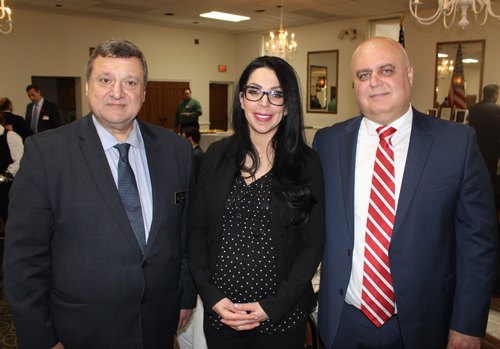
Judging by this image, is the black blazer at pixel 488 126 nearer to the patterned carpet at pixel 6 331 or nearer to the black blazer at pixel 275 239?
the black blazer at pixel 275 239

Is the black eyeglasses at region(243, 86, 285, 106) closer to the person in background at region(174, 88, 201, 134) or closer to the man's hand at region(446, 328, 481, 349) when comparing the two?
the man's hand at region(446, 328, 481, 349)

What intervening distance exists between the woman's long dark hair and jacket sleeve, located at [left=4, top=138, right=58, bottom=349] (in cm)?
85

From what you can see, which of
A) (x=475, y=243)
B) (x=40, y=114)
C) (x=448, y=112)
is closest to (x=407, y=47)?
(x=448, y=112)

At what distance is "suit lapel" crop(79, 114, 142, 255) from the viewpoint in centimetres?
158

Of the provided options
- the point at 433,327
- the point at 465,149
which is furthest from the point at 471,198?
the point at 433,327

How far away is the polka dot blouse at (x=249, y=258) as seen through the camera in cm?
167

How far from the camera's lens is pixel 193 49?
13008 mm

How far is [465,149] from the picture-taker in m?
1.64

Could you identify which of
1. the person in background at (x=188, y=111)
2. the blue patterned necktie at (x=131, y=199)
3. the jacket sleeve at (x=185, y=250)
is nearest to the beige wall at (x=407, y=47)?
the person in background at (x=188, y=111)

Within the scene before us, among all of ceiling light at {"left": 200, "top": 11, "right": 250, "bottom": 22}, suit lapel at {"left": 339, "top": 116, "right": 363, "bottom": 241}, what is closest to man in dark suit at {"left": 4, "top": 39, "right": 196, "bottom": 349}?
suit lapel at {"left": 339, "top": 116, "right": 363, "bottom": 241}

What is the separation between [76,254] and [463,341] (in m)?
1.73

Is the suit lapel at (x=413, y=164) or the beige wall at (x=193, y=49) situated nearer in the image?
the suit lapel at (x=413, y=164)

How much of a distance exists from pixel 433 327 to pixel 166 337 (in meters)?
1.23

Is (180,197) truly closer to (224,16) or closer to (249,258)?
(249,258)
